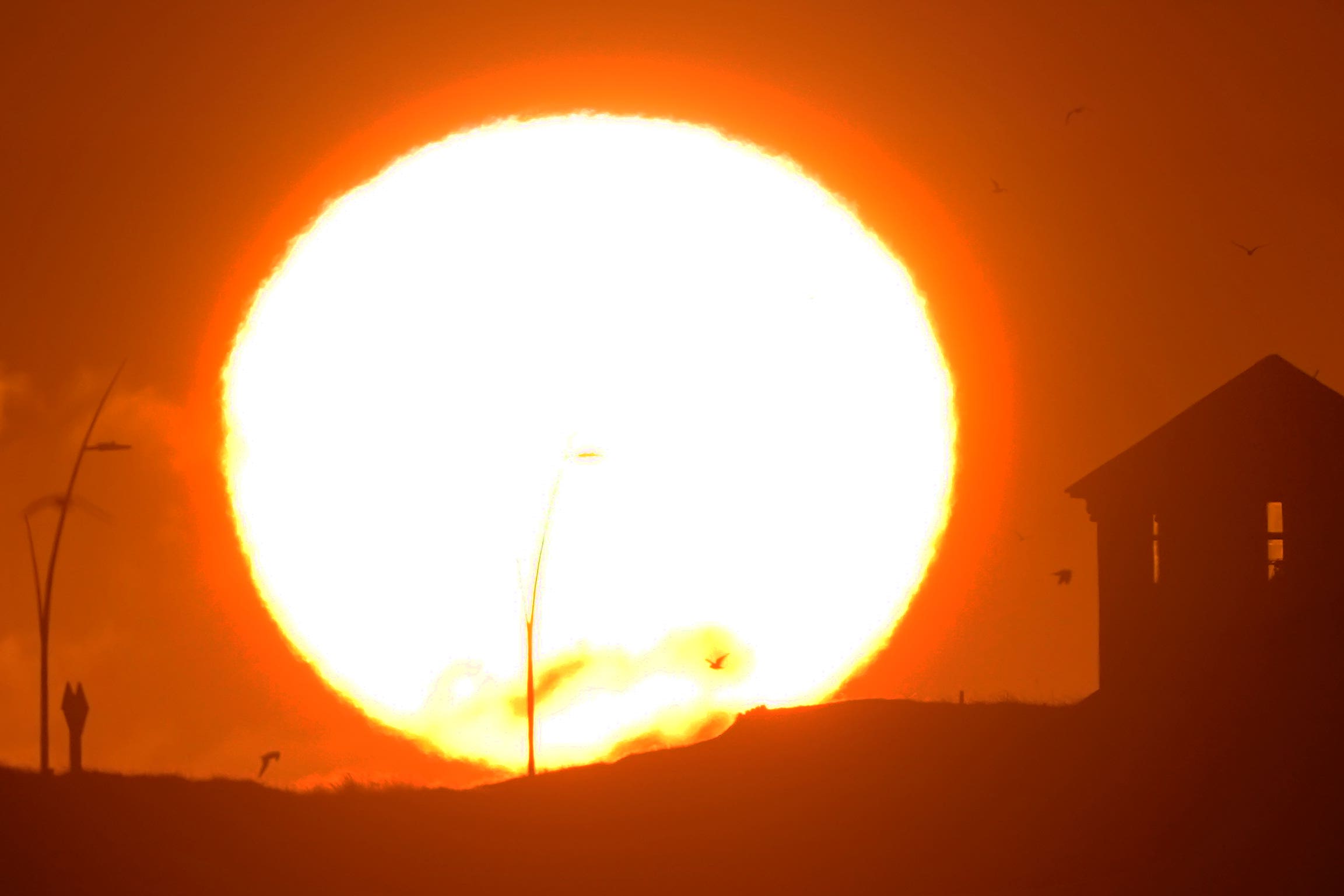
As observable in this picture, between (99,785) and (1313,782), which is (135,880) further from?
(1313,782)

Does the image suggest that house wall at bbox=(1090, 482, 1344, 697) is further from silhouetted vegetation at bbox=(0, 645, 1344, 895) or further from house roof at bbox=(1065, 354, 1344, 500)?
silhouetted vegetation at bbox=(0, 645, 1344, 895)

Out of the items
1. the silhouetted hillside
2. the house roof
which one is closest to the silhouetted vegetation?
the silhouetted hillside

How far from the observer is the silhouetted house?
126 ft

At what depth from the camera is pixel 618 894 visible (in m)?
33.0

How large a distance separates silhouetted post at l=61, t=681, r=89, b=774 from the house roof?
22251mm

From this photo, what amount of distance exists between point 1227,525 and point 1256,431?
2.06 metres

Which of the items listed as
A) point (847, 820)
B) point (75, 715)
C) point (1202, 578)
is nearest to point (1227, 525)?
point (1202, 578)

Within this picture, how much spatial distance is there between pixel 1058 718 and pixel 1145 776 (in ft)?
13.4

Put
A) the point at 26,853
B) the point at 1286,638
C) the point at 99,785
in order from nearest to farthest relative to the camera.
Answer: the point at 26,853, the point at 99,785, the point at 1286,638

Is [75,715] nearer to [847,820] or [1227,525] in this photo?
[847,820]

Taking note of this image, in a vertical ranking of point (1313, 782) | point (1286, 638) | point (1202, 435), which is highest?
point (1202, 435)

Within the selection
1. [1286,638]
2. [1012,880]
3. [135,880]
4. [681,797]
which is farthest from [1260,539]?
[135,880]

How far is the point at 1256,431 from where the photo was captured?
128ft

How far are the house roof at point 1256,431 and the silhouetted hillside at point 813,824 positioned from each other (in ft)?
17.6
